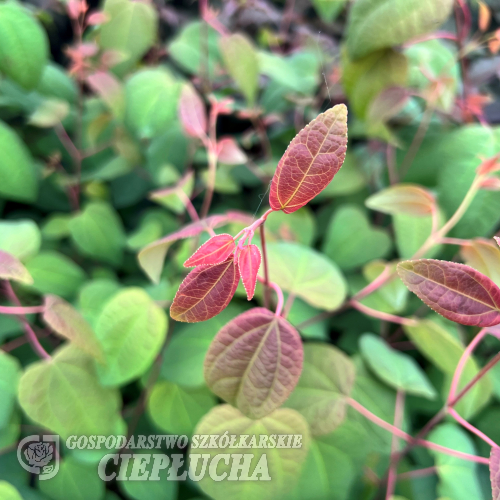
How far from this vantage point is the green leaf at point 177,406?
15.5 inches

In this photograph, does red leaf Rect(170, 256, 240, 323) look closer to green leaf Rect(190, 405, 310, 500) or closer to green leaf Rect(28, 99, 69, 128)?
green leaf Rect(190, 405, 310, 500)

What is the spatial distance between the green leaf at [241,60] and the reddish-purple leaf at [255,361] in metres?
0.43

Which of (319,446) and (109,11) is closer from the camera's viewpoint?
(319,446)

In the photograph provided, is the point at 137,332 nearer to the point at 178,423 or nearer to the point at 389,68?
the point at 178,423

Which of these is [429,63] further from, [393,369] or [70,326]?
[70,326]

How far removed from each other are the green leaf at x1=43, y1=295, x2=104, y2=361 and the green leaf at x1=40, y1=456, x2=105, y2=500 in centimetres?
15

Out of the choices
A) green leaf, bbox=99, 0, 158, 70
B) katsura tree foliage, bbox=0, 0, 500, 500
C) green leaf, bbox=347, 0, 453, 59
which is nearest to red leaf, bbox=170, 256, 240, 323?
katsura tree foliage, bbox=0, 0, 500, 500

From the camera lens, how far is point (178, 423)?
394 millimetres

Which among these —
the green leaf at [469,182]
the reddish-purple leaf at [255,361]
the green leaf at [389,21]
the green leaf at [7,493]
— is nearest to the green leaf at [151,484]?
the green leaf at [7,493]

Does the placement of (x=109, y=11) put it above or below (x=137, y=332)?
above

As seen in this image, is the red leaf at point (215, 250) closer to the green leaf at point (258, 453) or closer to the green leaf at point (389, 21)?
A: the green leaf at point (258, 453)

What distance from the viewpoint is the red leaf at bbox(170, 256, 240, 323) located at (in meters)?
0.21

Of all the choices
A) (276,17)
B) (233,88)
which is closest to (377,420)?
(233,88)

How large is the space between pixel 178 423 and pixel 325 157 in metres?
0.34
